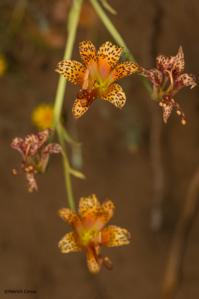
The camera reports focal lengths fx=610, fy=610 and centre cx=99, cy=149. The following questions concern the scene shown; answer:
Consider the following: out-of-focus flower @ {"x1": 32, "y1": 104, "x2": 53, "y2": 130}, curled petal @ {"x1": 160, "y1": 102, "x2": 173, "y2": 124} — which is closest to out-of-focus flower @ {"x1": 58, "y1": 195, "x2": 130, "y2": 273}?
curled petal @ {"x1": 160, "y1": 102, "x2": 173, "y2": 124}

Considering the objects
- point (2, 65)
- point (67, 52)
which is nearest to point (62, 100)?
point (67, 52)

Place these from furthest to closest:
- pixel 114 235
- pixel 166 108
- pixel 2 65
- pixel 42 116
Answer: pixel 2 65, pixel 42 116, pixel 114 235, pixel 166 108

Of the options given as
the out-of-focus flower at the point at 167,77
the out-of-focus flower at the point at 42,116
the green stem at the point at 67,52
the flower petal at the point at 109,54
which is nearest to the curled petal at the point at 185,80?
Result: the out-of-focus flower at the point at 167,77

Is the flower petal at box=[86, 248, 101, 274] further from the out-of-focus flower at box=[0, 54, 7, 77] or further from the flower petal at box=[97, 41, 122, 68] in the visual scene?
the out-of-focus flower at box=[0, 54, 7, 77]

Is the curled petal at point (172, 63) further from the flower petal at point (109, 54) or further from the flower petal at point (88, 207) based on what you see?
the flower petal at point (88, 207)

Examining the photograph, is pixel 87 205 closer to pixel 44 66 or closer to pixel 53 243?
pixel 53 243

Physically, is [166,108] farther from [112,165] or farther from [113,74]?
[112,165]

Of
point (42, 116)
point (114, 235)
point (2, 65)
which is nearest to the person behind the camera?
point (114, 235)
